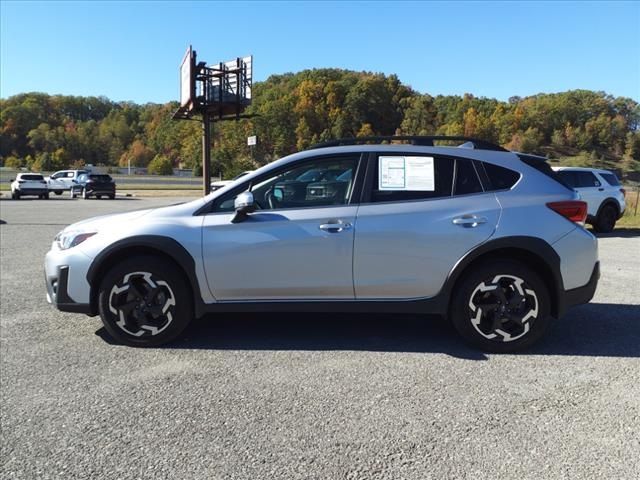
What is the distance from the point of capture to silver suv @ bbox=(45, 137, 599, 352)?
409 cm

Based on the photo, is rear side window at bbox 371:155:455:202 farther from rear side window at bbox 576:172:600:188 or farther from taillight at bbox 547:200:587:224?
rear side window at bbox 576:172:600:188

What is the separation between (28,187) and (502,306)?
34528 mm

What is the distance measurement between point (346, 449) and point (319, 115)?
143138 mm

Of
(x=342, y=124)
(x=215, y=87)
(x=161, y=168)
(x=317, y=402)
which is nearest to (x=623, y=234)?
(x=317, y=402)

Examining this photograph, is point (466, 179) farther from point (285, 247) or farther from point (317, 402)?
point (317, 402)

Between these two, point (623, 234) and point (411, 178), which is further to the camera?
point (623, 234)

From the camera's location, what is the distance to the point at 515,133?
138 m

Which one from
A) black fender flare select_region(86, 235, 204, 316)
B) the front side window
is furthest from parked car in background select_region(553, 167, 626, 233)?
black fender flare select_region(86, 235, 204, 316)

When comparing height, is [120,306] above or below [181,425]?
above

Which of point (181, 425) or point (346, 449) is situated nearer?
point (346, 449)

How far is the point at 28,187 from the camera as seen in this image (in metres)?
32.3

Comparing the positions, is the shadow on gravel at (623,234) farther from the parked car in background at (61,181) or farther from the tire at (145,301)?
the parked car in background at (61,181)

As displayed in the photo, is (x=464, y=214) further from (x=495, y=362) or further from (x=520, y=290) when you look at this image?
(x=495, y=362)

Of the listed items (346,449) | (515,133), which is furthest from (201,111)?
(515,133)
